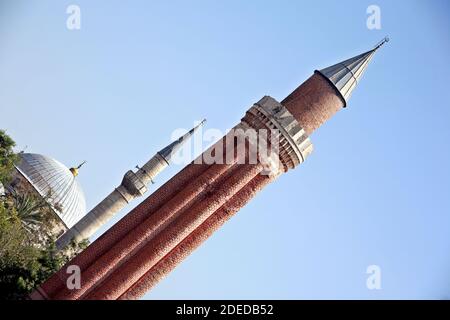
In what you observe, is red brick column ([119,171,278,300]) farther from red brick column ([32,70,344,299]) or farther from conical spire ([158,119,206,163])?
conical spire ([158,119,206,163])

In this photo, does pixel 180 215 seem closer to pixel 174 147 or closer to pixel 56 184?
pixel 174 147

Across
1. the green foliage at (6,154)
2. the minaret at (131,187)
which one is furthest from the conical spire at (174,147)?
the green foliage at (6,154)

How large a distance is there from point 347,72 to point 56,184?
23.7m

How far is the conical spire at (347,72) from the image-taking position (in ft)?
53.5

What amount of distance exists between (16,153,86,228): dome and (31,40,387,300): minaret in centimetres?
1843

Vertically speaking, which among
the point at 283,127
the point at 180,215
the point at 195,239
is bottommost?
the point at 195,239

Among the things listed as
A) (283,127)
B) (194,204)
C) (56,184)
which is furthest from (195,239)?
(56,184)

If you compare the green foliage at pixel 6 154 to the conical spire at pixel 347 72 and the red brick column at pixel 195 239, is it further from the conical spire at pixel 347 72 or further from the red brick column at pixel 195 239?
the conical spire at pixel 347 72

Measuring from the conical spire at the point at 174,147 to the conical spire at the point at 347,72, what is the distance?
12.7 m

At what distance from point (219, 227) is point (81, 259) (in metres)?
3.66

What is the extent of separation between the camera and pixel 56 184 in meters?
35.1

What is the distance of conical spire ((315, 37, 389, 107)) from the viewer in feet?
53.5
